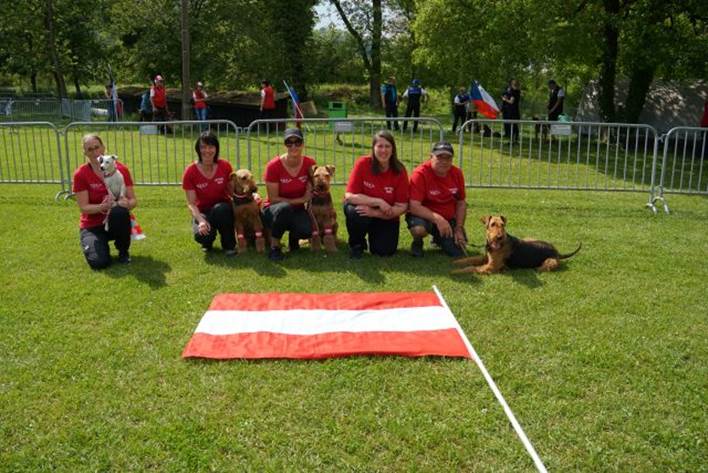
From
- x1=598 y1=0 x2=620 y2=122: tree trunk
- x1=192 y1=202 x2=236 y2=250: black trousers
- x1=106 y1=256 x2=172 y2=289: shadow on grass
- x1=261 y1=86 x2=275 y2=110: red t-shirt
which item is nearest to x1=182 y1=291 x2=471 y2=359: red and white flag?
x1=106 y1=256 x2=172 y2=289: shadow on grass

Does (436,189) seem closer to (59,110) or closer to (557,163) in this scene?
(557,163)

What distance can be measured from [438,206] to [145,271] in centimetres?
320

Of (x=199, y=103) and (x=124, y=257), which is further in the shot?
(x=199, y=103)

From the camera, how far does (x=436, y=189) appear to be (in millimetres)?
6965

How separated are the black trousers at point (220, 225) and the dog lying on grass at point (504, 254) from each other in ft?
8.17

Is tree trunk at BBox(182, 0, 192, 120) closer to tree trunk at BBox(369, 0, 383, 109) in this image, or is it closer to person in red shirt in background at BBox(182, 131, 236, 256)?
person in red shirt in background at BBox(182, 131, 236, 256)

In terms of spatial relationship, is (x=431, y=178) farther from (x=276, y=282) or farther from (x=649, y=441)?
(x=649, y=441)

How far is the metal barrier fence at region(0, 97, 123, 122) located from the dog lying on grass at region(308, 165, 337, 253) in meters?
21.8

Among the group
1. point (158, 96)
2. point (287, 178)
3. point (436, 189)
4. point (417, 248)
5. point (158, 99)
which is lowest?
point (417, 248)

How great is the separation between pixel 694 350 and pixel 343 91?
118ft

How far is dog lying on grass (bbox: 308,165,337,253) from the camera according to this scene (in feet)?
22.6

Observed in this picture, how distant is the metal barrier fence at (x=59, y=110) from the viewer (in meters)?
27.9

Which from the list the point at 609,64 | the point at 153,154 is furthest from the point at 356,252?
the point at 609,64

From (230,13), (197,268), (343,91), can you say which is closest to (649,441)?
(197,268)
